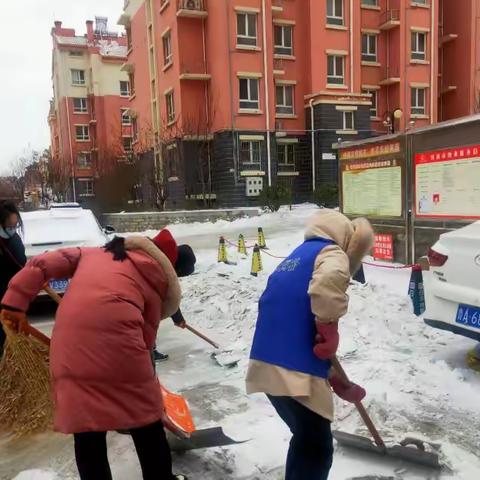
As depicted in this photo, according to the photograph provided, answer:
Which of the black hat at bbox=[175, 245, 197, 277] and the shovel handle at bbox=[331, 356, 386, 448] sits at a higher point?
the black hat at bbox=[175, 245, 197, 277]

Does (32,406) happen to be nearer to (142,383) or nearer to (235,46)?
(142,383)

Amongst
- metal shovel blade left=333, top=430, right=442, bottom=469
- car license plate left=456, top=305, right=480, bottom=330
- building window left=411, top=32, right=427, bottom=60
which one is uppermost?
building window left=411, top=32, right=427, bottom=60

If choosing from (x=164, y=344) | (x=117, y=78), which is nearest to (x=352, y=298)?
Result: (x=164, y=344)

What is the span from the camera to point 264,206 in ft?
77.4

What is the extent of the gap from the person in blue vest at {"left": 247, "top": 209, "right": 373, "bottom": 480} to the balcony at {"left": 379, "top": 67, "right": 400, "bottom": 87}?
30.4 m

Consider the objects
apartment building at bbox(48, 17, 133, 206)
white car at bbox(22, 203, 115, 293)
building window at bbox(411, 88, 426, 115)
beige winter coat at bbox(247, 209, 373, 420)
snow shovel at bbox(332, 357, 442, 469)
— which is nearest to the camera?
beige winter coat at bbox(247, 209, 373, 420)

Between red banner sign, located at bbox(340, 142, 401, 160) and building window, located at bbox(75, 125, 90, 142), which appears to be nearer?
red banner sign, located at bbox(340, 142, 401, 160)

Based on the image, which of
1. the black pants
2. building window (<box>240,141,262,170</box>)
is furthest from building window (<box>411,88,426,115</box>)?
the black pants

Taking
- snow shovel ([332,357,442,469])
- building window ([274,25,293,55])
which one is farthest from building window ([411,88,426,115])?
snow shovel ([332,357,442,469])

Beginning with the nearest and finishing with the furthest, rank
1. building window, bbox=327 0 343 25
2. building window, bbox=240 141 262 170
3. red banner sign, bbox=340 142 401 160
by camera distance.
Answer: red banner sign, bbox=340 142 401 160 → building window, bbox=240 141 262 170 → building window, bbox=327 0 343 25

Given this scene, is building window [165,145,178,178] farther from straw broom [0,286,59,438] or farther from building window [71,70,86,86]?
building window [71,70,86,86]

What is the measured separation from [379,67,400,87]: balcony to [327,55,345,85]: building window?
11.0ft

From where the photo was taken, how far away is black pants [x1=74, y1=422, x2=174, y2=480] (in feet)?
7.16

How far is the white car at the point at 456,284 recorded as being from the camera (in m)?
3.84
